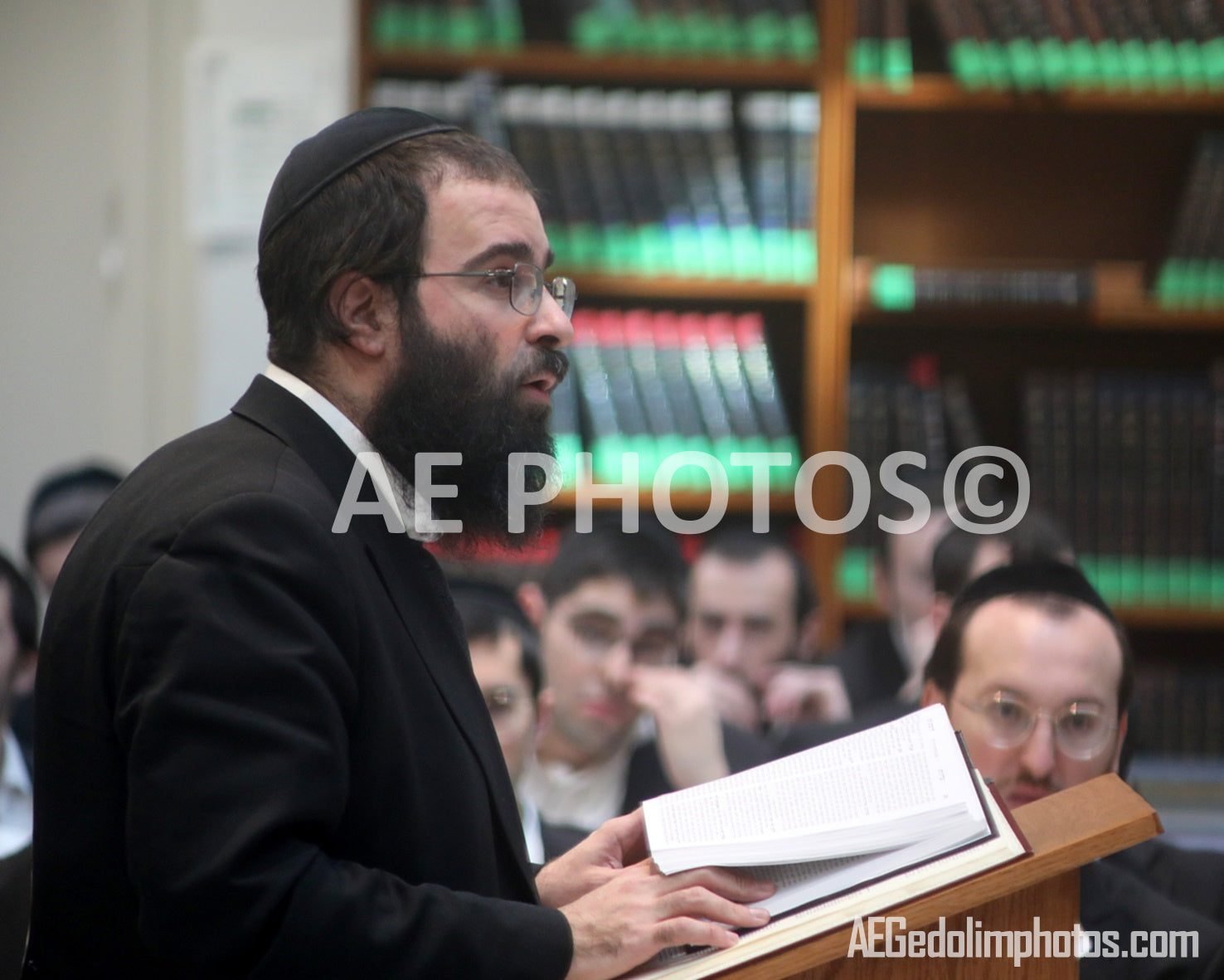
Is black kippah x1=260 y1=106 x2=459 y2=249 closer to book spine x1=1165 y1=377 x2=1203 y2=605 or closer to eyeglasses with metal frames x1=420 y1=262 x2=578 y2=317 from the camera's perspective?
eyeglasses with metal frames x1=420 y1=262 x2=578 y2=317

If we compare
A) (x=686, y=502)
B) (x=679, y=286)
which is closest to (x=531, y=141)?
(x=679, y=286)

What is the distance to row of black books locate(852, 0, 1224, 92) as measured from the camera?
3.59 metres

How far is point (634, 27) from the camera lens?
3.65 meters

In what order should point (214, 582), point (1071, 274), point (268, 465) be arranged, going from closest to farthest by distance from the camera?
1. point (214, 582)
2. point (268, 465)
3. point (1071, 274)

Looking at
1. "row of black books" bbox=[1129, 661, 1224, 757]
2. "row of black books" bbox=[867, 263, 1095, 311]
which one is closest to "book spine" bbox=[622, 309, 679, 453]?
"row of black books" bbox=[867, 263, 1095, 311]

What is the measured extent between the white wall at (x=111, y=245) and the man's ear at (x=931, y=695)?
2.07m

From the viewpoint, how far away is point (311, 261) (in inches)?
50.9

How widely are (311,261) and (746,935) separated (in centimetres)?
69

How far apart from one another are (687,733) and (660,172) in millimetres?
1629

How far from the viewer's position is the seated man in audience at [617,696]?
8.45ft

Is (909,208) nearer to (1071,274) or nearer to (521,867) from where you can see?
(1071,274)

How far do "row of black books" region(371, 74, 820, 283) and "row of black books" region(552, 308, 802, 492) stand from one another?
0.59 ft

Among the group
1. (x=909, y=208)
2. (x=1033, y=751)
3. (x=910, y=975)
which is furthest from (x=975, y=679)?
(x=909, y=208)

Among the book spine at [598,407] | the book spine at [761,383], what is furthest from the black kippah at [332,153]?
the book spine at [761,383]
